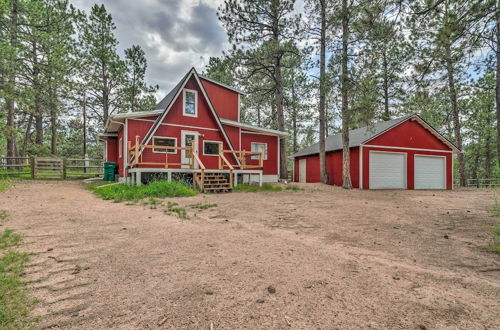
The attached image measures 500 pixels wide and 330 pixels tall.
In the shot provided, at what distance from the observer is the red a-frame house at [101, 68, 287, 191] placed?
10781 mm

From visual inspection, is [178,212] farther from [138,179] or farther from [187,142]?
[187,142]

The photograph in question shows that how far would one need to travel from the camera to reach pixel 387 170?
608 inches

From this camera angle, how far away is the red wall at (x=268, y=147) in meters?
15.5

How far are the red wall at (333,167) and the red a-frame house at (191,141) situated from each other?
436cm

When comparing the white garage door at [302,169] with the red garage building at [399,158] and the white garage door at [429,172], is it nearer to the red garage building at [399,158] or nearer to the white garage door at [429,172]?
the red garage building at [399,158]

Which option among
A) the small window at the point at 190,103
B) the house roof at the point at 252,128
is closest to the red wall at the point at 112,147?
the small window at the point at 190,103

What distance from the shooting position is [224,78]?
1692cm

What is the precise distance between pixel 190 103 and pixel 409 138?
564 inches

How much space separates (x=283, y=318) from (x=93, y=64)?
80.4 feet

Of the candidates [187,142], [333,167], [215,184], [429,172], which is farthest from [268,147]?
[429,172]

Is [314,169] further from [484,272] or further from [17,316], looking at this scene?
[17,316]

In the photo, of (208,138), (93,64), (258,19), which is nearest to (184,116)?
(208,138)

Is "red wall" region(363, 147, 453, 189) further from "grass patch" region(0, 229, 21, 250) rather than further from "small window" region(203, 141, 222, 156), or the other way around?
"grass patch" region(0, 229, 21, 250)

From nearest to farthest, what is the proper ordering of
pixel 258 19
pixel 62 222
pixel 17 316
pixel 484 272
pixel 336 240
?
pixel 17 316
pixel 484 272
pixel 336 240
pixel 62 222
pixel 258 19
